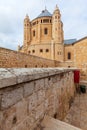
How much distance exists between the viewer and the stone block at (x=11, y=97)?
1.73 meters

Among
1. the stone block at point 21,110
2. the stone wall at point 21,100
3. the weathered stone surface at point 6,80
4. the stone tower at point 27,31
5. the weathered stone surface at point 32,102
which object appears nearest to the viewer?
the weathered stone surface at point 6,80

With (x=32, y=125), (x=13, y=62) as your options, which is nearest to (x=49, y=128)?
(x=32, y=125)

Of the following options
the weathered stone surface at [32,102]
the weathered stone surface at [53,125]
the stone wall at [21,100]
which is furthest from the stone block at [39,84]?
the weathered stone surface at [53,125]

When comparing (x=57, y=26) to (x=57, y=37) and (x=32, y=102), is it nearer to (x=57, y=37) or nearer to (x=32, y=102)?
(x=57, y=37)

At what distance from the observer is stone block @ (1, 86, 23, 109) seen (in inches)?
68.3

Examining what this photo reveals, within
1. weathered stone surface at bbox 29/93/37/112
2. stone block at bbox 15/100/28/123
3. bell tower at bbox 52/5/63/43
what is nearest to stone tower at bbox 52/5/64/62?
bell tower at bbox 52/5/63/43

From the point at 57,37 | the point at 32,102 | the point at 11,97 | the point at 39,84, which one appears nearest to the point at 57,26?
the point at 57,37

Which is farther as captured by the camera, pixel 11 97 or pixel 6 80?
pixel 11 97

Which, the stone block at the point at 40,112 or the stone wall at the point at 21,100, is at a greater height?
the stone wall at the point at 21,100

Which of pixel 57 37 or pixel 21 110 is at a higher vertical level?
pixel 57 37

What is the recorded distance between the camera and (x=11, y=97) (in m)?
1.89

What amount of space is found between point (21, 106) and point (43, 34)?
40.4 meters

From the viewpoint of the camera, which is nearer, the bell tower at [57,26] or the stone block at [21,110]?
the stone block at [21,110]

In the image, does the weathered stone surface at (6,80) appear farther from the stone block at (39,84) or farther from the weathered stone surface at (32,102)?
the stone block at (39,84)
